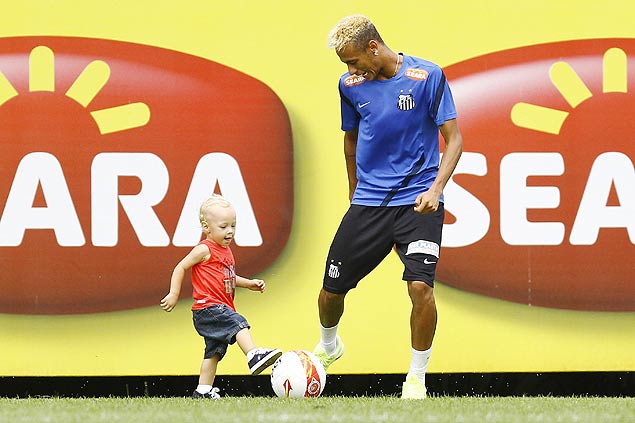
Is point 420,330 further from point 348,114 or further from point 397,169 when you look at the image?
point 348,114

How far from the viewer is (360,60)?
6.12 meters

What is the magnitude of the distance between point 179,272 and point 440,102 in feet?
5.26

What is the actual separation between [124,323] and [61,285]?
43 cm

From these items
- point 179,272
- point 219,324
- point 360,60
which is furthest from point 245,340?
point 360,60

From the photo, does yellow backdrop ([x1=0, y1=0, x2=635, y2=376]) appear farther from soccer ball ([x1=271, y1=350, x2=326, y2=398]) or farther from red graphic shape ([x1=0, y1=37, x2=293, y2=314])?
soccer ball ([x1=271, y1=350, x2=326, y2=398])

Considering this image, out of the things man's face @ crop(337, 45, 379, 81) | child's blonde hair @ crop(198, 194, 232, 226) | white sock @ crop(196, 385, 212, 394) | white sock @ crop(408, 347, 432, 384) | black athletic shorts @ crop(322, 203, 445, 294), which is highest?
man's face @ crop(337, 45, 379, 81)

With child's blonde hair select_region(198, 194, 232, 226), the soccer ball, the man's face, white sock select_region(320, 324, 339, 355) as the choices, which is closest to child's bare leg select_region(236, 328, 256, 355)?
the soccer ball

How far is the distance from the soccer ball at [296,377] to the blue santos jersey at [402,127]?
886 millimetres

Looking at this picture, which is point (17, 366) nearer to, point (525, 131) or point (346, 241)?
point (346, 241)

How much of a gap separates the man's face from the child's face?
100 centimetres

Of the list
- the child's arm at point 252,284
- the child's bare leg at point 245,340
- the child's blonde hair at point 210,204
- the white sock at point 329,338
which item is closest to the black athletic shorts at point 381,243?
the white sock at point 329,338

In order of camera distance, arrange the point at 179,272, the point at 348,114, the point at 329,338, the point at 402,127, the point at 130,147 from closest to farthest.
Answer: the point at 402,127
the point at 179,272
the point at 348,114
the point at 329,338
the point at 130,147

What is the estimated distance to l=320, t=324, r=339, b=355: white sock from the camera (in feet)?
21.5

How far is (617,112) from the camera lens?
23.7 ft
